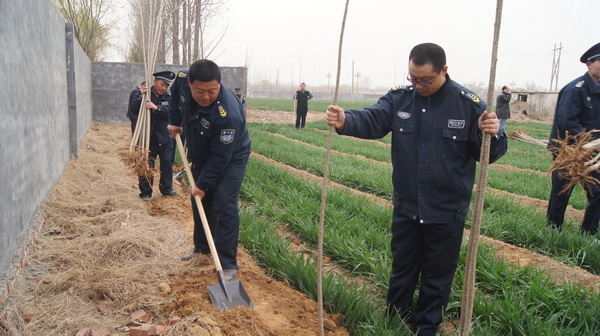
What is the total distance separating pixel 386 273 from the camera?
138 inches

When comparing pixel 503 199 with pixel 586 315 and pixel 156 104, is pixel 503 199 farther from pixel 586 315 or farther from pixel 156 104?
pixel 156 104

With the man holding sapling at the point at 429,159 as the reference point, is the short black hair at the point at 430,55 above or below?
above

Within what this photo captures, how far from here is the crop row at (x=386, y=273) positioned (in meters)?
2.87

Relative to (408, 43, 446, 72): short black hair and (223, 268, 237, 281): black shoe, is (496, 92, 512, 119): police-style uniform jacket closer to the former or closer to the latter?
(223, 268, 237, 281): black shoe

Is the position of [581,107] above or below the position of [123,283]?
above

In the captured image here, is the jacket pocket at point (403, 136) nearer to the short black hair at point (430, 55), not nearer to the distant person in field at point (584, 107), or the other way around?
the short black hair at point (430, 55)

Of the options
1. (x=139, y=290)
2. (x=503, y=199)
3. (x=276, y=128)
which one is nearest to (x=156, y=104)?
(x=139, y=290)

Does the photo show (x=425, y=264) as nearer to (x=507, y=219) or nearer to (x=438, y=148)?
(x=438, y=148)

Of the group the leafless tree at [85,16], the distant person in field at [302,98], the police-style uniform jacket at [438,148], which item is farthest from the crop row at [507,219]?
the leafless tree at [85,16]

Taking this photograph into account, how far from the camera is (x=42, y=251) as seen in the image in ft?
12.4

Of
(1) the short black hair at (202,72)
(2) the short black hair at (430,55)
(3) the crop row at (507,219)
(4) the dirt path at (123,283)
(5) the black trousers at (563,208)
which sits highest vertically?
(2) the short black hair at (430,55)

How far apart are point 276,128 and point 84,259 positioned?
43.2 ft

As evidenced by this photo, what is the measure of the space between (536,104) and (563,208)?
27.0 metres

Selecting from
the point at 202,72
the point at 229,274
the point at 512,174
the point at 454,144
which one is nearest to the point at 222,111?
the point at 202,72
